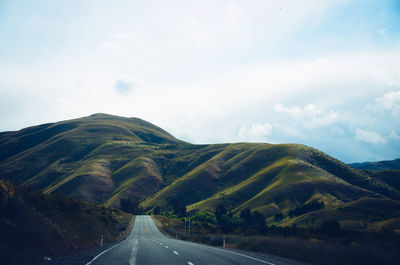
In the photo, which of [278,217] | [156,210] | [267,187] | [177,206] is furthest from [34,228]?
[267,187]

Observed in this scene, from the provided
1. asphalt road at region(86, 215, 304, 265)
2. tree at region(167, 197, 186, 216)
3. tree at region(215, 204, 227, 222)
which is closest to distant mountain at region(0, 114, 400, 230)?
tree at region(167, 197, 186, 216)

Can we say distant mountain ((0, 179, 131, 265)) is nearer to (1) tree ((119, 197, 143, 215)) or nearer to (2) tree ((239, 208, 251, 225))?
(2) tree ((239, 208, 251, 225))

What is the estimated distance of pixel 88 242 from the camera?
26.8 m

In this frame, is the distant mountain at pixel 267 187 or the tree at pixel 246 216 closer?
the tree at pixel 246 216

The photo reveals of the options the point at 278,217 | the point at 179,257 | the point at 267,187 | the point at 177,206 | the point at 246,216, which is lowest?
the point at 278,217

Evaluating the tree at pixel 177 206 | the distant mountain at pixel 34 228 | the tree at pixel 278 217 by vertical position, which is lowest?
the tree at pixel 278 217

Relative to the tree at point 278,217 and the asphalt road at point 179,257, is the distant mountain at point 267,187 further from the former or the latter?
the asphalt road at point 179,257

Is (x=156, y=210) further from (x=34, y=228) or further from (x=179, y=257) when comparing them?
(x=179, y=257)

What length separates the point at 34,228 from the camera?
18234 mm

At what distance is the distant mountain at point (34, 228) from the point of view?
14841 millimetres

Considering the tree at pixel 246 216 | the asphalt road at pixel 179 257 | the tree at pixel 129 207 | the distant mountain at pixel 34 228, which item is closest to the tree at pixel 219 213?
the tree at pixel 246 216

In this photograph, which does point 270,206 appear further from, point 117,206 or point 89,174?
point 89,174

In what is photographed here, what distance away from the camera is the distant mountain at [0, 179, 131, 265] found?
1484 cm

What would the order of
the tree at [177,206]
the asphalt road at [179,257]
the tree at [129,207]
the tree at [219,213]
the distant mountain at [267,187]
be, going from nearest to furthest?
the asphalt road at [179,257] → the distant mountain at [267,187] → the tree at [219,213] → the tree at [177,206] → the tree at [129,207]
